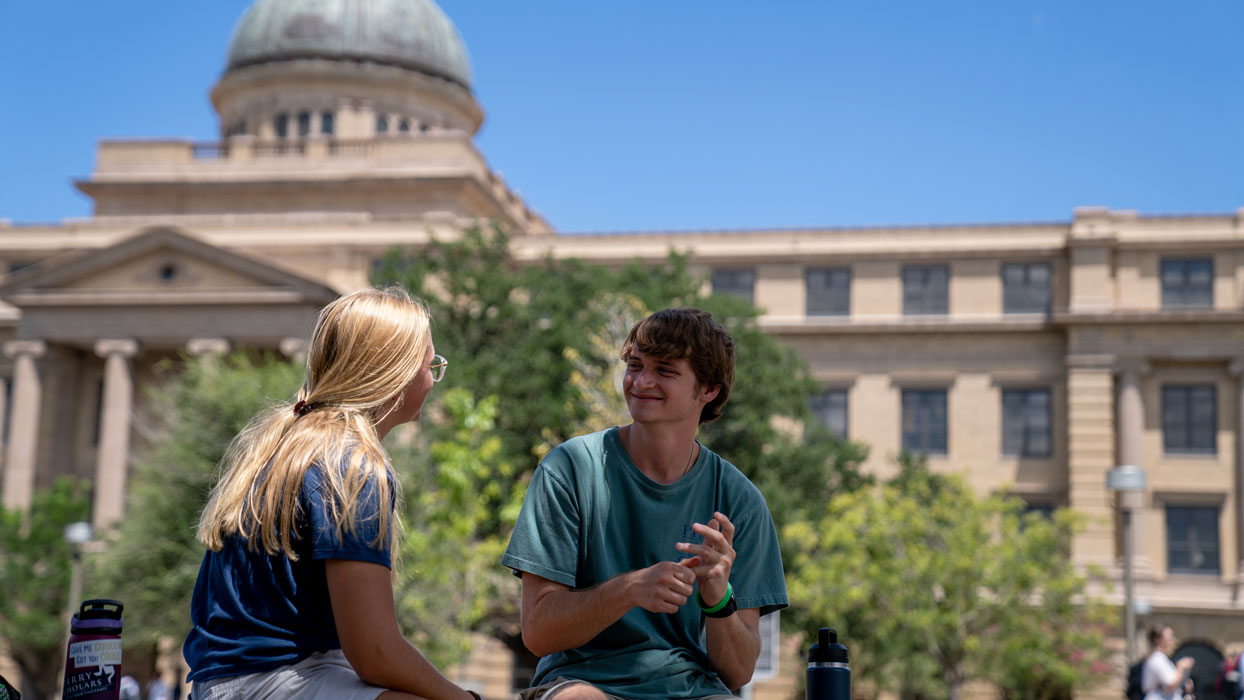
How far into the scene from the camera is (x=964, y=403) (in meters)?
45.0

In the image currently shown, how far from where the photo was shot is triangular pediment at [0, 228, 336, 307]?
43.4 m

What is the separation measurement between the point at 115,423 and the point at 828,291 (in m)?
24.2

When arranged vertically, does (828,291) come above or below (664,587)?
above

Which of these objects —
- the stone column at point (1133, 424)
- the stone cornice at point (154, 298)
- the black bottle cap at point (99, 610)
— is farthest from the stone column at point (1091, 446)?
the black bottle cap at point (99, 610)

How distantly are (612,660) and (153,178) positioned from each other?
52286 mm

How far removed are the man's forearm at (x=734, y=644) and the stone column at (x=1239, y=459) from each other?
137 ft

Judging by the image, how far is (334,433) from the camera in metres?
4.07

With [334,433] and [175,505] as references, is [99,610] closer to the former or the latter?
[334,433]

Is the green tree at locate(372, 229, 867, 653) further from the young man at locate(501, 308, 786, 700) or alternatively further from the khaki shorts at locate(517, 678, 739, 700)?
the khaki shorts at locate(517, 678, 739, 700)

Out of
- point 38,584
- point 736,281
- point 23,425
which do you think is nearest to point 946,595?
point 736,281

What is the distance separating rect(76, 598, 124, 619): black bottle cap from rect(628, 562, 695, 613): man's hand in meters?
1.73

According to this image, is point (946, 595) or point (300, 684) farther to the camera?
point (946, 595)

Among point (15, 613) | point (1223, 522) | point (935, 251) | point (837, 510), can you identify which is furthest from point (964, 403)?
point (15, 613)

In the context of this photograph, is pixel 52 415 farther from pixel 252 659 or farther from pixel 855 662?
pixel 252 659
